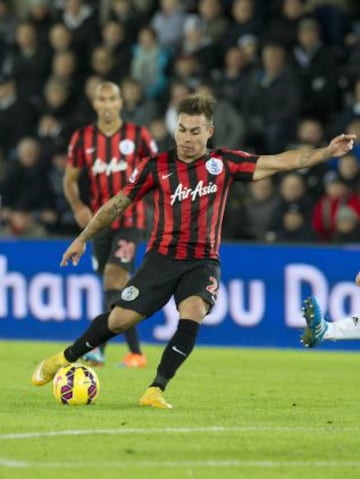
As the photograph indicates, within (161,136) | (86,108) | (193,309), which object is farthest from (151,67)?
(193,309)

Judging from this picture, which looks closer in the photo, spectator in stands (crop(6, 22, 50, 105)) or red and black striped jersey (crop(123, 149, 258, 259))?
red and black striped jersey (crop(123, 149, 258, 259))

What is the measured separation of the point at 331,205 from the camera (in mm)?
15359

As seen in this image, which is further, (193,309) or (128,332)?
(128,332)

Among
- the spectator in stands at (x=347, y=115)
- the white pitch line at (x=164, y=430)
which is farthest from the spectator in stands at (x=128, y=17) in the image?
the white pitch line at (x=164, y=430)

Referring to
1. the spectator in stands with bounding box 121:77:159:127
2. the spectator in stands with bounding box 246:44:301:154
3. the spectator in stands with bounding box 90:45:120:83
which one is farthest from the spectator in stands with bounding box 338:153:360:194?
the spectator in stands with bounding box 90:45:120:83

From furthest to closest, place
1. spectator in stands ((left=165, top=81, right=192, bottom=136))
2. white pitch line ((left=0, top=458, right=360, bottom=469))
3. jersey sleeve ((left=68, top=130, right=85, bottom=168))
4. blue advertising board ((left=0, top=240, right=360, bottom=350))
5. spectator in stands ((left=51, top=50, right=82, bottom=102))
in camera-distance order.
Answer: spectator in stands ((left=51, top=50, right=82, bottom=102)) < spectator in stands ((left=165, top=81, right=192, bottom=136)) < blue advertising board ((left=0, top=240, right=360, bottom=350)) < jersey sleeve ((left=68, top=130, right=85, bottom=168)) < white pitch line ((left=0, top=458, right=360, bottom=469))

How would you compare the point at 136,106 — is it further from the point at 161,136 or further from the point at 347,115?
the point at 347,115

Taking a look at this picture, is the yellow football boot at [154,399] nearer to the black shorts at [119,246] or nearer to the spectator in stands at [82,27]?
the black shorts at [119,246]

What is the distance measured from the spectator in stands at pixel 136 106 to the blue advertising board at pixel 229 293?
8.27 feet

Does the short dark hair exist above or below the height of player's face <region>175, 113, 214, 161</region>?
above

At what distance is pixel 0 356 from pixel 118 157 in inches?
104

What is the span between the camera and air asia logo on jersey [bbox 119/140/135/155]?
1204 cm

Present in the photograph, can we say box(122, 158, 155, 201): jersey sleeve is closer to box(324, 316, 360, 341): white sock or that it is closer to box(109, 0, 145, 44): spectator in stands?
box(324, 316, 360, 341): white sock

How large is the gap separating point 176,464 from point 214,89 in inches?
433
